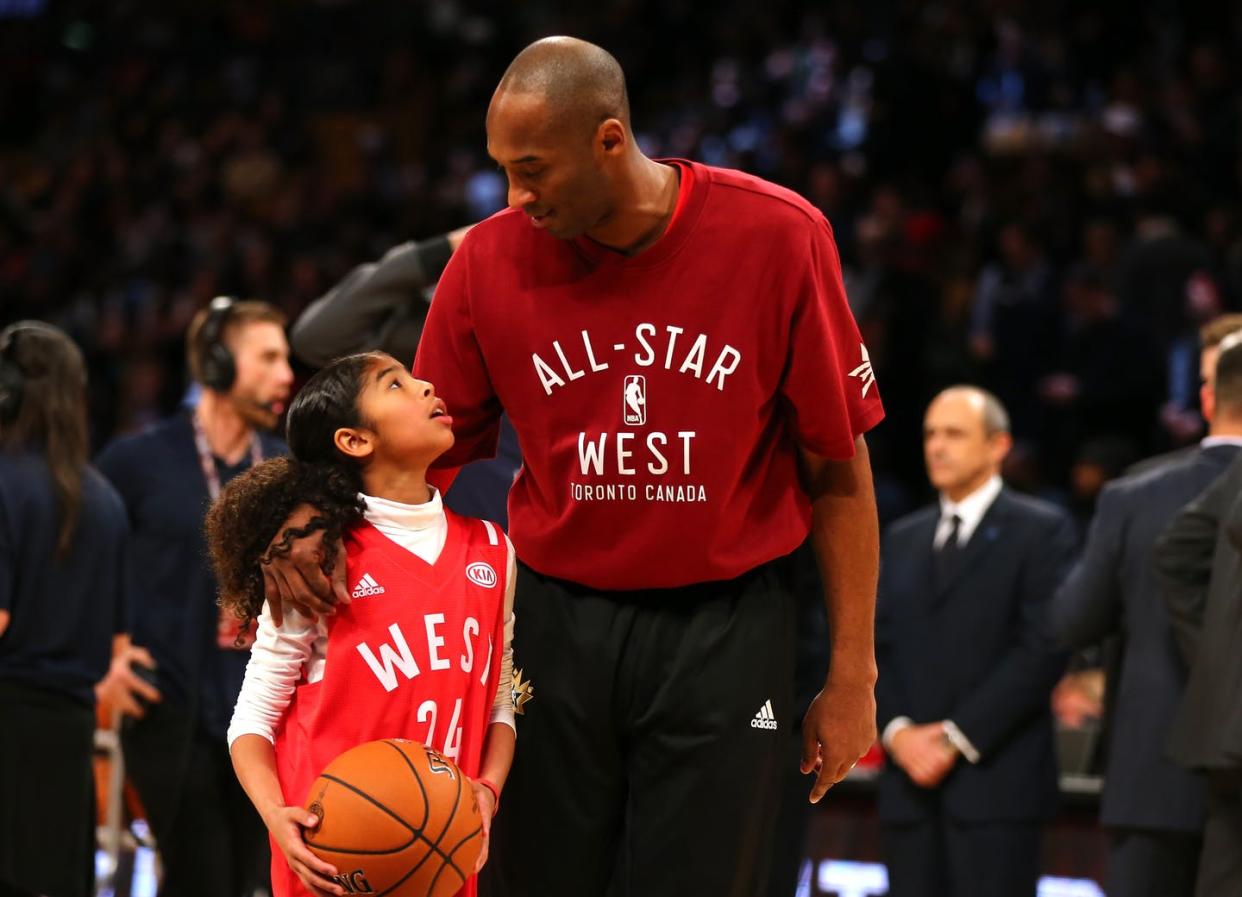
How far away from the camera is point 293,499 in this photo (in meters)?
3.27

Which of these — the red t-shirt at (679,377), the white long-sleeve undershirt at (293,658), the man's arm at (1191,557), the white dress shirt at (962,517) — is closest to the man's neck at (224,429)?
the white dress shirt at (962,517)

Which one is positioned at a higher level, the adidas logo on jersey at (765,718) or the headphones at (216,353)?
the headphones at (216,353)

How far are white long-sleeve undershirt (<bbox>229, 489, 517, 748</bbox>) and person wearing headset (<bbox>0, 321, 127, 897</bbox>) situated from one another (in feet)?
8.00

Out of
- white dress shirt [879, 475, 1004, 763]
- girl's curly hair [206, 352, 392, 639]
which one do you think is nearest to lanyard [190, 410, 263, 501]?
white dress shirt [879, 475, 1004, 763]

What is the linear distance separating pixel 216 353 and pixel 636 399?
3.42 meters

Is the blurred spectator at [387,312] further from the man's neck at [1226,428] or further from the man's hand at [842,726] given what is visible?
the man's neck at [1226,428]

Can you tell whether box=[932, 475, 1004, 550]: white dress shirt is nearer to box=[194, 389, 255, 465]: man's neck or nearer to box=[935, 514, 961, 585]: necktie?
box=[935, 514, 961, 585]: necktie

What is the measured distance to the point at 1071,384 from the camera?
1007cm

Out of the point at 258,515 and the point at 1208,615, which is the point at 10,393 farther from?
the point at 1208,615

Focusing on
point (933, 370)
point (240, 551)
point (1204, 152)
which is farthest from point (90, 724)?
point (1204, 152)

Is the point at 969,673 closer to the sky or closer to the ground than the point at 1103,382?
closer to the ground

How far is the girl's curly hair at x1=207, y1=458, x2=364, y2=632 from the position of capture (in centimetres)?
326

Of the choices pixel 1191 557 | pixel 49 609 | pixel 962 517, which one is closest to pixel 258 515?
pixel 49 609

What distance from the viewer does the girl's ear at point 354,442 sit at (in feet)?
10.9
